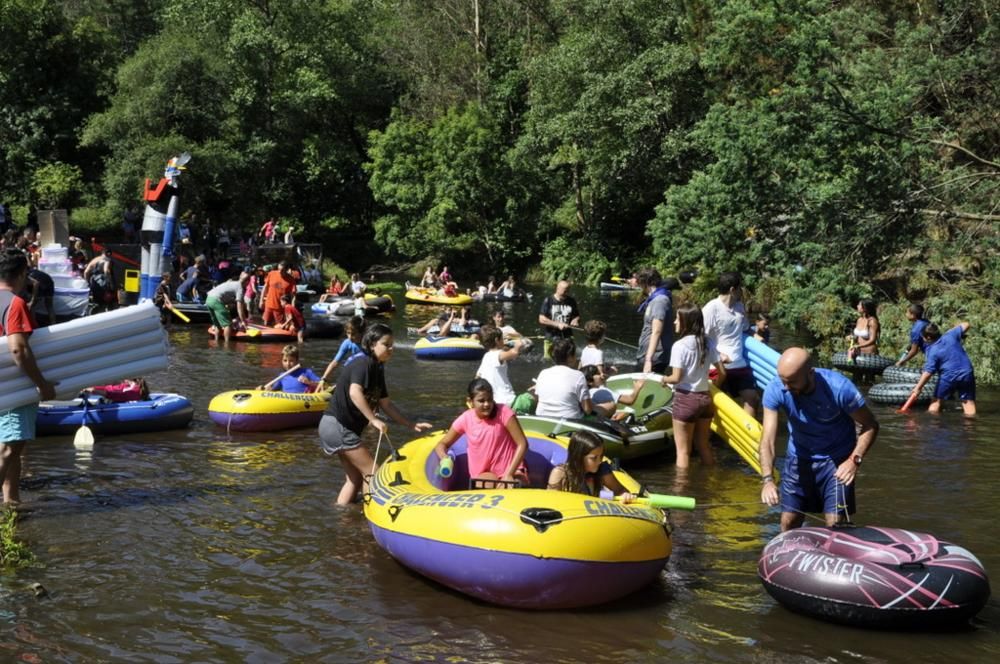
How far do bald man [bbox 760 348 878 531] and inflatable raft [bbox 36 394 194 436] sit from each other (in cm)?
736

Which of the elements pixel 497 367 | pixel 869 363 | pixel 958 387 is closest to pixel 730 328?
pixel 497 367

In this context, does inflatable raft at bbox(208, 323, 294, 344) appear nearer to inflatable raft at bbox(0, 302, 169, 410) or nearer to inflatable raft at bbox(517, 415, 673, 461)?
inflatable raft at bbox(0, 302, 169, 410)

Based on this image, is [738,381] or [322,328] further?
[322,328]

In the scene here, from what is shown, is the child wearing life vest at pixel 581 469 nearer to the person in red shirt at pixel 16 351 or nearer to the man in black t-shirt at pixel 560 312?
the person in red shirt at pixel 16 351

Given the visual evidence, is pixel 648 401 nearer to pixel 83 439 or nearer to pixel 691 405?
pixel 691 405

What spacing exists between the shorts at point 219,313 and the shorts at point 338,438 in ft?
40.6

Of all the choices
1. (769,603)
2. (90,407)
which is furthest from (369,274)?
(769,603)

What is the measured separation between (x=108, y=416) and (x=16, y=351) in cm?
391

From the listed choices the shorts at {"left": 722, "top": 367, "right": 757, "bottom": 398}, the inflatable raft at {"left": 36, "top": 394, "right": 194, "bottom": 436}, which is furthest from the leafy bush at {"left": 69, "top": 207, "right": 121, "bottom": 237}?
the shorts at {"left": 722, "top": 367, "right": 757, "bottom": 398}

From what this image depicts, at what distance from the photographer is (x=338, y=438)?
320 inches

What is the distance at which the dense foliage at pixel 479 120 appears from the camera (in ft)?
65.3

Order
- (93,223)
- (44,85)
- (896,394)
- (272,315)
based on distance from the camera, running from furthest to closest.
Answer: (44,85)
(93,223)
(272,315)
(896,394)

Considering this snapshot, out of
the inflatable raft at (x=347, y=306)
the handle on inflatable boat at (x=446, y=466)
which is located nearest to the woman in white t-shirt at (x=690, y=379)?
the handle on inflatable boat at (x=446, y=466)

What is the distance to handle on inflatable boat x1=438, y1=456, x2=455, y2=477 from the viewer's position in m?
7.77
